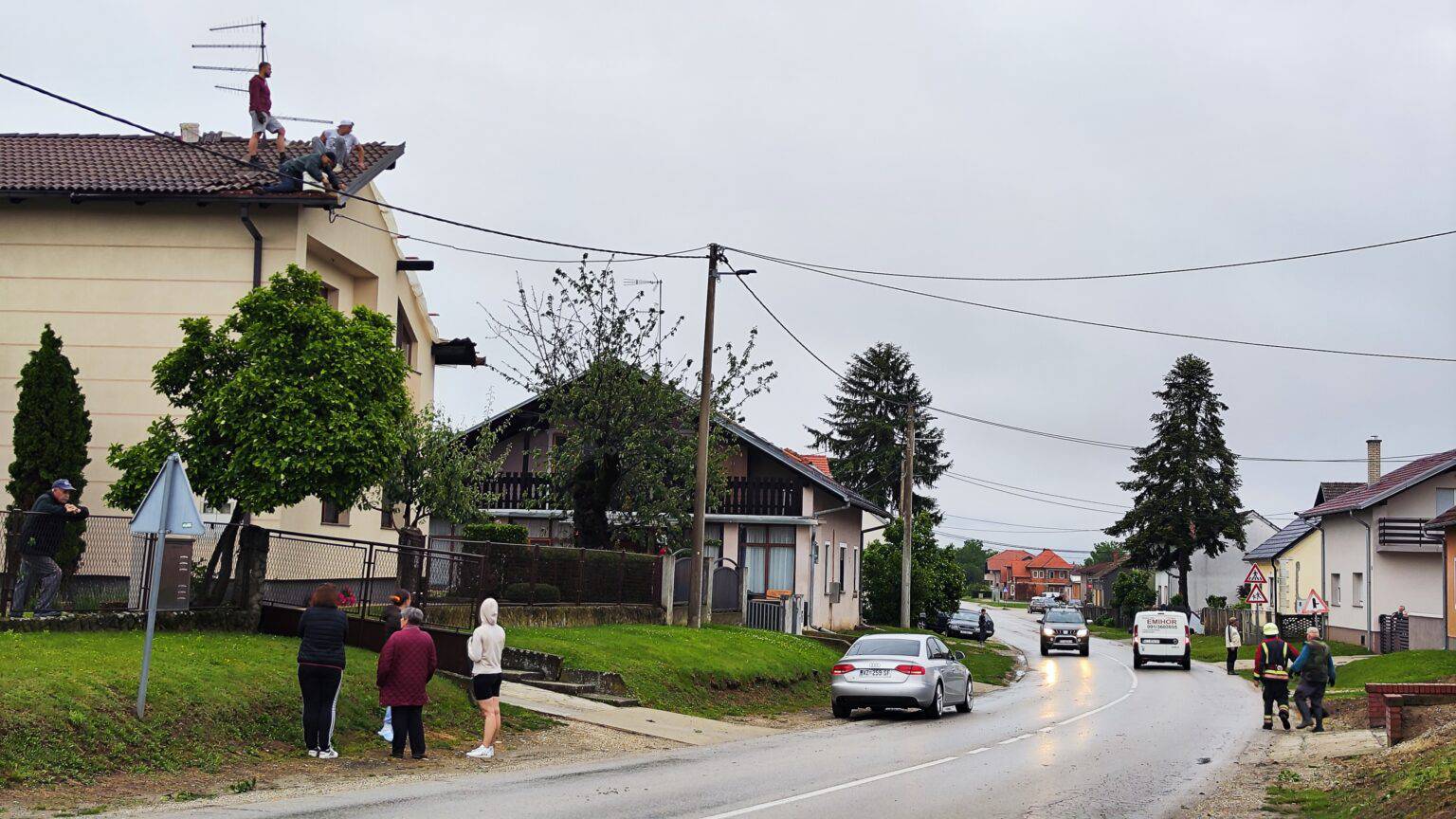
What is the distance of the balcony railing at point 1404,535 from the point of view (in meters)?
45.2

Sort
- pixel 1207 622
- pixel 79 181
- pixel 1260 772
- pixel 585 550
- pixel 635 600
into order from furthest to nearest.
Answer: pixel 1207 622, pixel 635 600, pixel 585 550, pixel 79 181, pixel 1260 772

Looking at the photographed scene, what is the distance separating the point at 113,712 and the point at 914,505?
7357 cm

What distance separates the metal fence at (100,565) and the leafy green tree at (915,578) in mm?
40895

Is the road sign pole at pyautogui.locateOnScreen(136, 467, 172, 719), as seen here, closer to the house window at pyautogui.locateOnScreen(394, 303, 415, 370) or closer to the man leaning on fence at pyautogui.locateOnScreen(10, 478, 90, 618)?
the man leaning on fence at pyautogui.locateOnScreen(10, 478, 90, 618)

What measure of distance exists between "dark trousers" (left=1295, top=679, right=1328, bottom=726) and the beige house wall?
719 inches

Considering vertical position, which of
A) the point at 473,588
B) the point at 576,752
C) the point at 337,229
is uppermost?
the point at 337,229

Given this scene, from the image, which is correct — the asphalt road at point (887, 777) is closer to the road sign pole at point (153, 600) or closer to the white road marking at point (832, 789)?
the white road marking at point (832, 789)

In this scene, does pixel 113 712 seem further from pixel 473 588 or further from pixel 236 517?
pixel 473 588

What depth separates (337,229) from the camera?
94.2 feet

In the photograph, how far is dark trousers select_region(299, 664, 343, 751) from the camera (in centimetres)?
1409

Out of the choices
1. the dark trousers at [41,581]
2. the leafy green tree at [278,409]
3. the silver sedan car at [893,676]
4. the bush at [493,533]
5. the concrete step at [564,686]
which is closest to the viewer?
the dark trousers at [41,581]

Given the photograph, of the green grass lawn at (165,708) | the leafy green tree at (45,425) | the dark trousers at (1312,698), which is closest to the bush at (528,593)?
the green grass lawn at (165,708)

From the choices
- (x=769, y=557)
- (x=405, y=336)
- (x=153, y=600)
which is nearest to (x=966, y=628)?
(x=769, y=557)

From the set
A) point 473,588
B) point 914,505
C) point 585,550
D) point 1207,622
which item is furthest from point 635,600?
point 914,505
